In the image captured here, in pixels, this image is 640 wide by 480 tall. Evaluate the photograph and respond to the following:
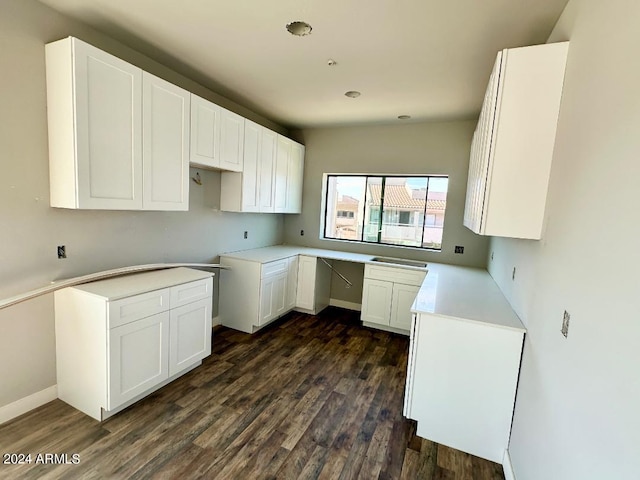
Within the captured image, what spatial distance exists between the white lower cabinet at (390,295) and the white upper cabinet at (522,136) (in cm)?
193

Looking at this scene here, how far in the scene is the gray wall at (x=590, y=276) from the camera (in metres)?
0.89

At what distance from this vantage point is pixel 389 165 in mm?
4312

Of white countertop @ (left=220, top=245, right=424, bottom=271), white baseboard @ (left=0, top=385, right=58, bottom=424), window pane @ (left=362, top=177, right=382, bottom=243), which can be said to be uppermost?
window pane @ (left=362, top=177, right=382, bottom=243)

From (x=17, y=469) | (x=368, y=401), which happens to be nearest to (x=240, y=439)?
(x=368, y=401)

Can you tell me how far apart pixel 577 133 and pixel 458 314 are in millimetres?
1203

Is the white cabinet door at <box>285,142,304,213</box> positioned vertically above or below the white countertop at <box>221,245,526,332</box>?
Answer: above

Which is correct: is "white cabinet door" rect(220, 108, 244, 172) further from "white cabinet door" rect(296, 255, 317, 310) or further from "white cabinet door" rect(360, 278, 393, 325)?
"white cabinet door" rect(360, 278, 393, 325)

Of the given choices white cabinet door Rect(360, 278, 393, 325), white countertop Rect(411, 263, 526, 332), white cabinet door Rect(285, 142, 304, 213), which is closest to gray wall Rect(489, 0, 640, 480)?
white countertop Rect(411, 263, 526, 332)

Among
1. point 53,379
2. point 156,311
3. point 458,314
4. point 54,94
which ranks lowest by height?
point 53,379

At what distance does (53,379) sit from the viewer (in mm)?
2252

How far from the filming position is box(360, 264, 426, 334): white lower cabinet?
3693mm

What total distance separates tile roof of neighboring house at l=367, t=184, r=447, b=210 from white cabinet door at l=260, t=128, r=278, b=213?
59.8 inches

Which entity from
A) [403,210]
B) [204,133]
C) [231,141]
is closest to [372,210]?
[403,210]

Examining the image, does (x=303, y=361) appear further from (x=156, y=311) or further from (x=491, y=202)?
(x=491, y=202)
